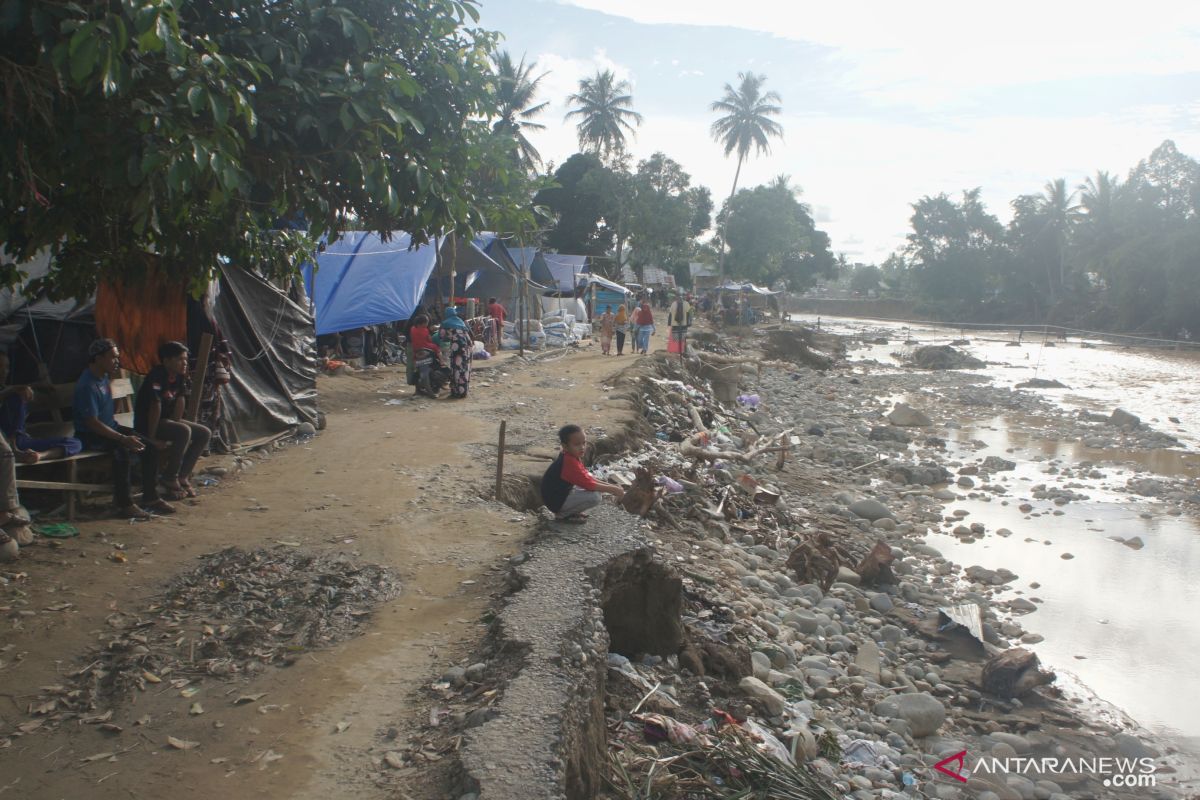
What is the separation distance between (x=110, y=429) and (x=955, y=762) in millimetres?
6084

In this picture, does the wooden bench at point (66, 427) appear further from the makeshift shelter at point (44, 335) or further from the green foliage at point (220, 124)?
the green foliage at point (220, 124)

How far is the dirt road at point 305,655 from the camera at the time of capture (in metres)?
3.02

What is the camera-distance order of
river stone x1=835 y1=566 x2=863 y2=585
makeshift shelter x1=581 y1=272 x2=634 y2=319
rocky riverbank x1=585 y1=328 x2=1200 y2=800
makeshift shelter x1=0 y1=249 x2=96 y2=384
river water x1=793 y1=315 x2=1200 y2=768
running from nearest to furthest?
rocky riverbank x1=585 y1=328 x2=1200 y2=800 → makeshift shelter x1=0 y1=249 x2=96 y2=384 → river water x1=793 y1=315 x2=1200 y2=768 → river stone x1=835 y1=566 x2=863 y2=585 → makeshift shelter x1=581 y1=272 x2=634 y2=319

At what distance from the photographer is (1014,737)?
5.55 metres

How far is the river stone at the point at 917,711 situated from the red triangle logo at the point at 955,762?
0.26 metres

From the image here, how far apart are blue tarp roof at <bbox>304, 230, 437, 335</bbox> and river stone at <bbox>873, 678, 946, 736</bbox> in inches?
417

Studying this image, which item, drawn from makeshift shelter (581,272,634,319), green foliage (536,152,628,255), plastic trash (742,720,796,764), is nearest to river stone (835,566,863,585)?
plastic trash (742,720,796,764)

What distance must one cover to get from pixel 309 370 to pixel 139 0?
22.1ft

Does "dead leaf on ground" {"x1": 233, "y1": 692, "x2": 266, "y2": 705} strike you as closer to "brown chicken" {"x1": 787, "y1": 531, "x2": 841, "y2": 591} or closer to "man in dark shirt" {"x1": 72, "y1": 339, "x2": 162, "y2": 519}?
"man in dark shirt" {"x1": 72, "y1": 339, "x2": 162, "y2": 519}

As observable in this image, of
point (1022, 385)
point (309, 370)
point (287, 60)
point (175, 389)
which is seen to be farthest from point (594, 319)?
point (287, 60)

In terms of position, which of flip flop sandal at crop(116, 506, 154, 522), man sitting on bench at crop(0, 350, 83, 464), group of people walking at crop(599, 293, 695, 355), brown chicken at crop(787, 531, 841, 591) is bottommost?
brown chicken at crop(787, 531, 841, 591)

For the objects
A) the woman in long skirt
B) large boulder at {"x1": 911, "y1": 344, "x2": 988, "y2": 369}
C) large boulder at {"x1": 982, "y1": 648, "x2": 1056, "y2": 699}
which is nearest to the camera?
large boulder at {"x1": 982, "y1": 648, "x2": 1056, "y2": 699}

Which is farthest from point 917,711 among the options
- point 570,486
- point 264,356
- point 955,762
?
point 264,356

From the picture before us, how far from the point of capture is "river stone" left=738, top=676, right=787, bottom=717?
487 centimetres
